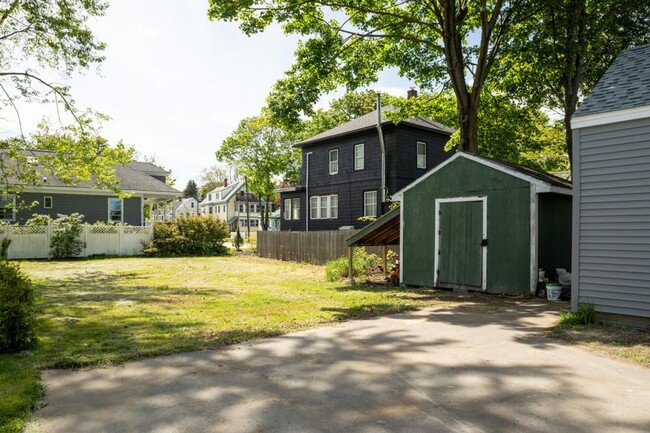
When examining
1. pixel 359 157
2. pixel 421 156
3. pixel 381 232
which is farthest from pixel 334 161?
pixel 381 232

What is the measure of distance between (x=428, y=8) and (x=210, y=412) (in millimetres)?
16678

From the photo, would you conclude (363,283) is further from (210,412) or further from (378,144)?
(378,144)

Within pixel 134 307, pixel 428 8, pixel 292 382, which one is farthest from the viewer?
pixel 428 8

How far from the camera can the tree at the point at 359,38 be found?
50.3 feet

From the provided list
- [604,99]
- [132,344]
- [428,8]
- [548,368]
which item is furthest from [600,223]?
[428,8]

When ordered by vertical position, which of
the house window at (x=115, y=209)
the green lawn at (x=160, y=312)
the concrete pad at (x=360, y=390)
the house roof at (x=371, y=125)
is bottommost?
the green lawn at (x=160, y=312)

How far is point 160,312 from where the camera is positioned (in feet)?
29.0

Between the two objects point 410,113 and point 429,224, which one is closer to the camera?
point 429,224

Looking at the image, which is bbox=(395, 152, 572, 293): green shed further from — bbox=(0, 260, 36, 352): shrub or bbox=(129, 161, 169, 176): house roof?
bbox=(129, 161, 169, 176): house roof

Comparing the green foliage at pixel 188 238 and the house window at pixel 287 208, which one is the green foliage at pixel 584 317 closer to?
the green foliage at pixel 188 238

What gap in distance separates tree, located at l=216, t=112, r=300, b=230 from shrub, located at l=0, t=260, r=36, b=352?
3646 cm

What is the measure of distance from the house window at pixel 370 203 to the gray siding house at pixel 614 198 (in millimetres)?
18325

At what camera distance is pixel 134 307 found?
372 inches

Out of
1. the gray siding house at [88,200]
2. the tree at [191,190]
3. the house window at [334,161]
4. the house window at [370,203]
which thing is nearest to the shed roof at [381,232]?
the house window at [370,203]
